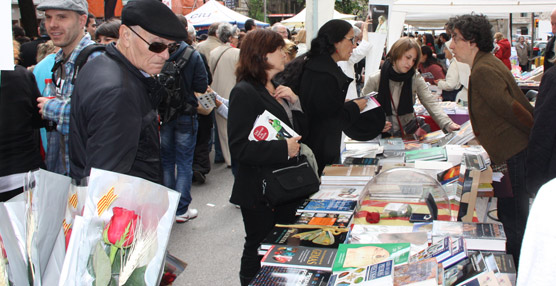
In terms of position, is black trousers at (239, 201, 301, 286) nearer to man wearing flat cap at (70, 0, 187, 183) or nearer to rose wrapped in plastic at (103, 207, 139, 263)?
man wearing flat cap at (70, 0, 187, 183)

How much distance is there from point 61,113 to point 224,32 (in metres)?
3.99

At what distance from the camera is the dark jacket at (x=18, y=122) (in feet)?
8.05

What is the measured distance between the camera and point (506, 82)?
3.04 m

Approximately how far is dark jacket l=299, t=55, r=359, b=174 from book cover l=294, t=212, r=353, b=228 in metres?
0.87

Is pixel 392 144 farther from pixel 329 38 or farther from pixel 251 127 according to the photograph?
pixel 251 127

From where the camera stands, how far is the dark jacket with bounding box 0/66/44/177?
96.6 inches

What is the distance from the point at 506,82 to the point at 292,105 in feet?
4.51

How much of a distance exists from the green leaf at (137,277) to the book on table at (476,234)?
1.24 metres

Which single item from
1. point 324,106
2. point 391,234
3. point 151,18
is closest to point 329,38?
point 324,106

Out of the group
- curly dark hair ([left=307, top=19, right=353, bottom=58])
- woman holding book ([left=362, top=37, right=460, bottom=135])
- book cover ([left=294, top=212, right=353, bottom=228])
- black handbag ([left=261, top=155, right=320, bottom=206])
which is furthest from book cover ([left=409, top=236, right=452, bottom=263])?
woman holding book ([left=362, top=37, right=460, bottom=135])

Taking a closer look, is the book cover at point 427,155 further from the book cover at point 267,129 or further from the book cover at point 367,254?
the book cover at point 367,254

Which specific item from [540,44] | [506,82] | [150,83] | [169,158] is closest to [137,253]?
[150,83]

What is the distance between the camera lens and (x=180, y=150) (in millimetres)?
4453

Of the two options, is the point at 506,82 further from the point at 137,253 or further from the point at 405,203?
the point at 137,253
